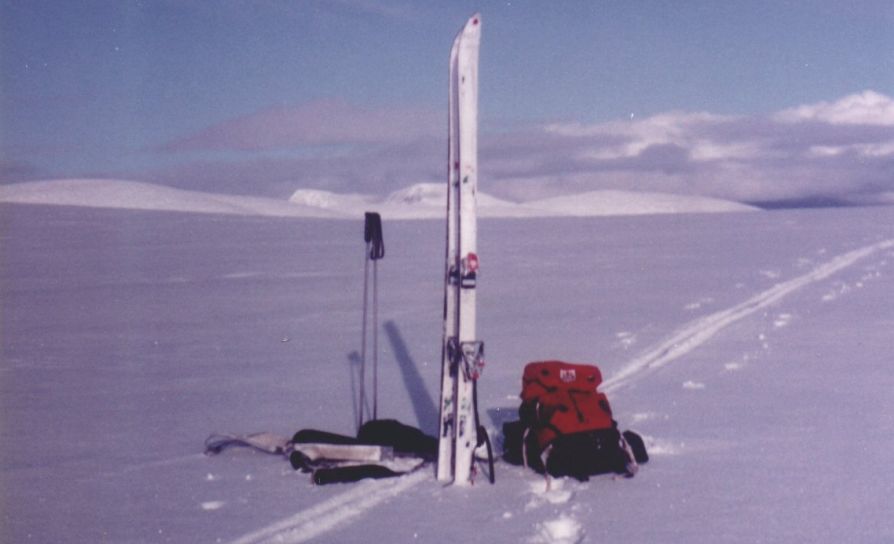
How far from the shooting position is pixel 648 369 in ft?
27.3

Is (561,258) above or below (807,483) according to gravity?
above

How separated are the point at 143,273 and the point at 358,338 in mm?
8108

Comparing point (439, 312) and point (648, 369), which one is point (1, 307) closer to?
point (439, 312)

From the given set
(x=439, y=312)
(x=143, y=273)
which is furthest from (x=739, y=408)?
(x=143, y=273)

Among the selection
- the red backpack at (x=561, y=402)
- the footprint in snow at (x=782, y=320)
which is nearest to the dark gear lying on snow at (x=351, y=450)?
the red backpack at (x=561, y=402)

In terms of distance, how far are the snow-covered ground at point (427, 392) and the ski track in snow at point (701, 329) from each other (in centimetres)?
5

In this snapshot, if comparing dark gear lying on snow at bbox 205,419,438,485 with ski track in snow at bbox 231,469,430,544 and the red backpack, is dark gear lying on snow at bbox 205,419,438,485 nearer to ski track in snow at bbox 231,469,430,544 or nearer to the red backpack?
ski track in snow at bbox 231,469,430,544

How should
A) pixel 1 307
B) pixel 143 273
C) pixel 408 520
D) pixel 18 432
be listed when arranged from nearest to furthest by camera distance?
1. pixel 408 520
2. pixel 18 432
3. pixel 1 307
4. pixel 143 273

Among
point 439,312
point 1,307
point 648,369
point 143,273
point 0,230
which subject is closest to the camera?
point 648,369

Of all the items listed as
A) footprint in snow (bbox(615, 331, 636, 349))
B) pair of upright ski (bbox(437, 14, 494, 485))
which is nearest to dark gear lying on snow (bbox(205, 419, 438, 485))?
pair of upright ski (bbox(437, 14, 494, 485))

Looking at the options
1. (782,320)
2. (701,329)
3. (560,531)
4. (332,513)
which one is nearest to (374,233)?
(332,513)

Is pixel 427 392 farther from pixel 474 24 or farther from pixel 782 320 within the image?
pixel 782 320

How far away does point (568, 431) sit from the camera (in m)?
5.16

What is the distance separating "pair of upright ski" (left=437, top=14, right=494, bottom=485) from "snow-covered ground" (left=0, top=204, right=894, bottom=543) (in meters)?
0.22
